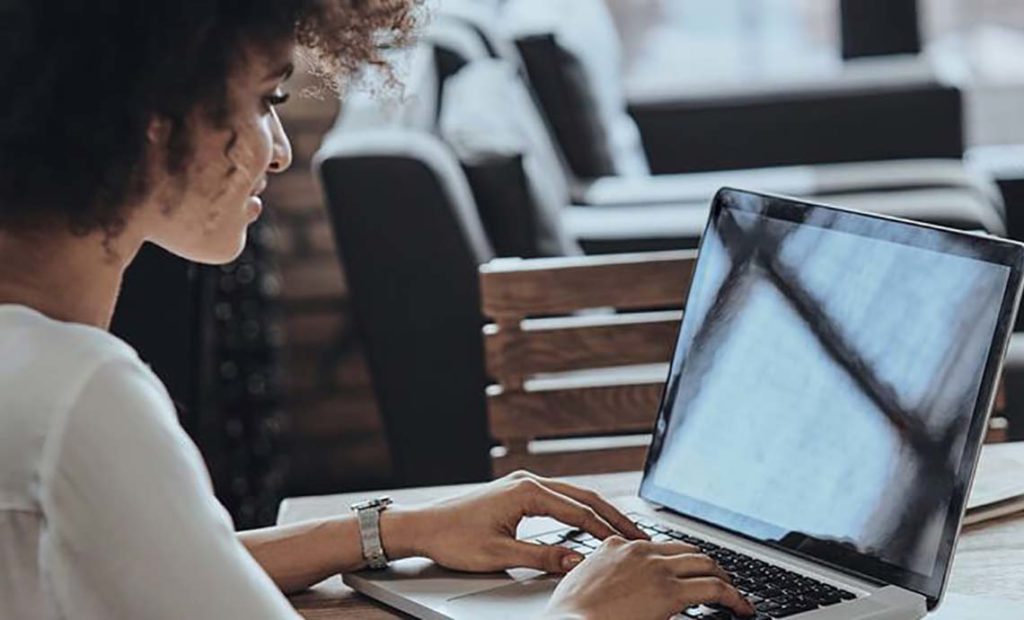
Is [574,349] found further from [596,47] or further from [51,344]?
[596,47]

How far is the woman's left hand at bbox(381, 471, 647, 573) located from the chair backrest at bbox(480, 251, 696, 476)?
68 centimetres

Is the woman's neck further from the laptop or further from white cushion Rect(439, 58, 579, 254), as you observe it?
white cushion Rect(439, 58, 579, 254)

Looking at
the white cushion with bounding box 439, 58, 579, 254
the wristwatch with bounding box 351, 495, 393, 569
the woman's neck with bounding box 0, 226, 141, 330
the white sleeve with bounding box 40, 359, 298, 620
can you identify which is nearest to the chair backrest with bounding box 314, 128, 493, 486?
the white cushion with bounding box 439, 58, 579, 254

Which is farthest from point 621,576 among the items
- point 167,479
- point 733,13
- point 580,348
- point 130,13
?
point 733,13

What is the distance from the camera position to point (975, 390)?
3.82 ft

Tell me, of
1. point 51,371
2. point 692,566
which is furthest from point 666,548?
point 51,371

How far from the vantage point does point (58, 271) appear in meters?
0.97

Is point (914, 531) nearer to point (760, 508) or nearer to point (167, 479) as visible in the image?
point (760, 508)

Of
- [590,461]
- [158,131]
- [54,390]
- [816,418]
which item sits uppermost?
[158,131]

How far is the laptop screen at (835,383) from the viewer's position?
1.18 m

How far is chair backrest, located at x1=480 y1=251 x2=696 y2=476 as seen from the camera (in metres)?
2.07

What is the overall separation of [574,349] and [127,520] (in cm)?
132

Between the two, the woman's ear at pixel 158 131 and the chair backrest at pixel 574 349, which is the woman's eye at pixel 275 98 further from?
the chair backrest at pixel 574 349

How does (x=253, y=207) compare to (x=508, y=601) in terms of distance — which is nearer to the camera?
(x=253, y=207)
